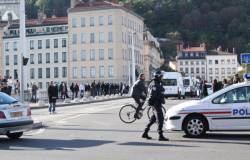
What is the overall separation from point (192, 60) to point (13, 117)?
175 meters

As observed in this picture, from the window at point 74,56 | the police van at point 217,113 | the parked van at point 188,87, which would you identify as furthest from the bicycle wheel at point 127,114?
the window at point 74,56

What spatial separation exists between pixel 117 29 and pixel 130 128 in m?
86.5

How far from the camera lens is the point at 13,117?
602 inches

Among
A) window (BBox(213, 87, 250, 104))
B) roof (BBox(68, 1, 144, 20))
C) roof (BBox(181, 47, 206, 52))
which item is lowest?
window (BBox(213, 87, 250, 104))

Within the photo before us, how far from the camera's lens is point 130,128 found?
62.0 ft

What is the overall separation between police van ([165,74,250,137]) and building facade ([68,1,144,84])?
290 ft

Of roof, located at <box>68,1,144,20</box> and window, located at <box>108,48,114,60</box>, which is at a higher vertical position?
roof, located at <box>68,1,144,20</box>

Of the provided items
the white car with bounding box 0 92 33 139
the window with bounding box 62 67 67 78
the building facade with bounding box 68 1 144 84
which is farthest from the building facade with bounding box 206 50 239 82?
the white car with bounding box 0 92 33 139

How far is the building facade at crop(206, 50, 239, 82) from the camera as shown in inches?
7190

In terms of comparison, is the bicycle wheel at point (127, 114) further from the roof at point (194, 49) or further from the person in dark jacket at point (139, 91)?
the roof at point (194, 49)

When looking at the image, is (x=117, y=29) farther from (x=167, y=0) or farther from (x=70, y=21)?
(x=167, y=0)

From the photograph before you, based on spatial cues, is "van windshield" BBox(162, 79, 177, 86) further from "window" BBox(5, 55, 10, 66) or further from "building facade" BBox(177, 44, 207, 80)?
"building facade" BBox(177, 44, 207, 80)

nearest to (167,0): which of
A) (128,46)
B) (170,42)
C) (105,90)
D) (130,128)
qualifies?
(170,42)

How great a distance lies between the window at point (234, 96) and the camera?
15008 millimetres
